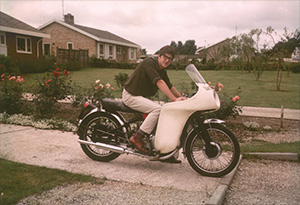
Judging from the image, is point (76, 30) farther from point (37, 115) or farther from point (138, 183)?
point (138, 183)

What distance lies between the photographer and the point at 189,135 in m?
4.33

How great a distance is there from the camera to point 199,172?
433 cm

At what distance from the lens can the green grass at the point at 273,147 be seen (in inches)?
220

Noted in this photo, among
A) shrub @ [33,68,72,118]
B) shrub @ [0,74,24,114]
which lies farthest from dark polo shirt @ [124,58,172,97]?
shrub @ [0,74,24,114]

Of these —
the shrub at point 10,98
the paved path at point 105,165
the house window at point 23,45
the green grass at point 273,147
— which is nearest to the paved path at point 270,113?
the green grass at point 273,147

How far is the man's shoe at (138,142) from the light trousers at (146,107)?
0.12m

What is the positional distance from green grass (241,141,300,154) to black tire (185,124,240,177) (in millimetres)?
1389

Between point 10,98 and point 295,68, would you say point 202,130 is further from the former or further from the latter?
point 295,68

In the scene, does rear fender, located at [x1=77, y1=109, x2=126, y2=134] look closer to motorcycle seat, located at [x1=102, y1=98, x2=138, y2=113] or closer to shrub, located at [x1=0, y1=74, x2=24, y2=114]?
motorcycle seat, located at [x1=102, y1=98, x2=138, y2=113]

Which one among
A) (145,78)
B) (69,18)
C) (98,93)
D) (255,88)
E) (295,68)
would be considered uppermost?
(69,18)

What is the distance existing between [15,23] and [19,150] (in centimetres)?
2420

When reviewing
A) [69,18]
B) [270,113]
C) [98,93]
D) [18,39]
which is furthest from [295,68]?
[69,18]

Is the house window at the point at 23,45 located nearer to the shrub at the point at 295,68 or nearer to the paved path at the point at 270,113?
the paved path at the point at 270,113

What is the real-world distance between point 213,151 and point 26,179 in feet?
8.31
